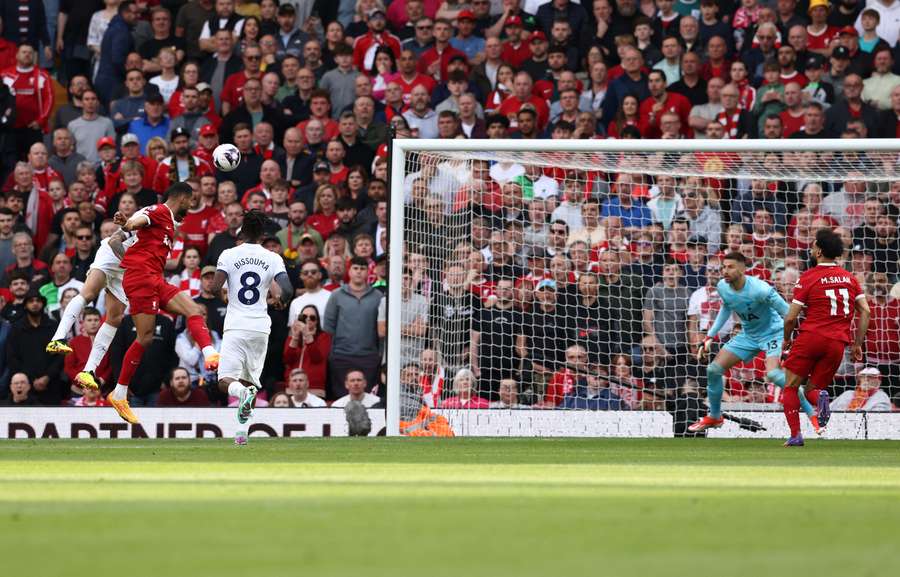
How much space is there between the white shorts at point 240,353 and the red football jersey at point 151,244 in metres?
0.98

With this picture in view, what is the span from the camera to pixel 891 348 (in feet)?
55.6

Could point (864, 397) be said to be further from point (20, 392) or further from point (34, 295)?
point (34, 295)

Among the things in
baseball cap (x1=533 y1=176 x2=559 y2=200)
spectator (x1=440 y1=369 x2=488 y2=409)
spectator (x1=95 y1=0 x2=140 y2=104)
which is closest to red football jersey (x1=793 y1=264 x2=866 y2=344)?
spectator (x1=440 y1=369 x2=488 y2=409)

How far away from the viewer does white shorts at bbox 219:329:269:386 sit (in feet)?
45.4

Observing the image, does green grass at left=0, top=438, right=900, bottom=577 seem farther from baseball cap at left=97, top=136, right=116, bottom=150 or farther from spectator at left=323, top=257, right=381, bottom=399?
baseball cap at left=97, top=136, right=116, bottom=150

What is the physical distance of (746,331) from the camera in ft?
51.1

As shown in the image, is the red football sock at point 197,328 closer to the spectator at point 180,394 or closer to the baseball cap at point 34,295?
the spectator at point 180,394

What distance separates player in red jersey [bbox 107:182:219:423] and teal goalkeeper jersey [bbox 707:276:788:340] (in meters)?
5.12

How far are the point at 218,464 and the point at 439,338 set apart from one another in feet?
22.2

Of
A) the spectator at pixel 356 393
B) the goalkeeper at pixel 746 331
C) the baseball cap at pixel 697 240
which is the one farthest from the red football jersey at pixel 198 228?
the goalkeeper at pixel 746 331

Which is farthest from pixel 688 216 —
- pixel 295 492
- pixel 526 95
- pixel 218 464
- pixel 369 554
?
pixel 369 554

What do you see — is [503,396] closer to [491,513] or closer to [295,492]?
[295,492]

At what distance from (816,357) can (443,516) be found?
27.7 ft

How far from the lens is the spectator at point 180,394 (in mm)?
A: 16703
